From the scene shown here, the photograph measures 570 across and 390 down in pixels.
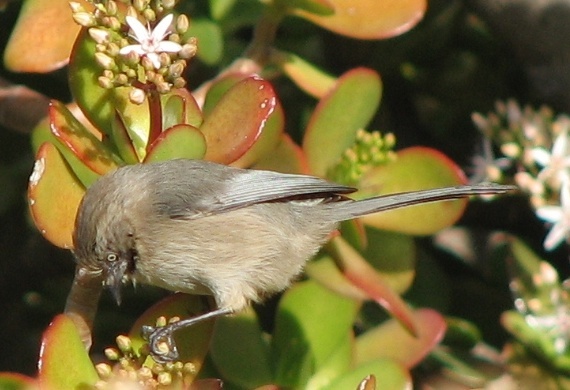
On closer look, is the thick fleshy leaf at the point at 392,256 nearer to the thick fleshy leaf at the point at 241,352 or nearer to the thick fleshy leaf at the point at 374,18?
the thick fleshy leaf at the point at 241,352

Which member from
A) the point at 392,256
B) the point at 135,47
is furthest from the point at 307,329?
the point at 135,47

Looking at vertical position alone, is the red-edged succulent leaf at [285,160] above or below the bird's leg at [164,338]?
above

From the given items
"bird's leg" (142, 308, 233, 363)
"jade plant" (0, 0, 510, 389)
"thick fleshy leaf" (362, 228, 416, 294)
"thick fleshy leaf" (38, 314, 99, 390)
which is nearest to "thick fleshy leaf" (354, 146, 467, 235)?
"jade plant" (0, 0, 510, 389)

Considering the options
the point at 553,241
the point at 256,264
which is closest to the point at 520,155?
the point at 553,241

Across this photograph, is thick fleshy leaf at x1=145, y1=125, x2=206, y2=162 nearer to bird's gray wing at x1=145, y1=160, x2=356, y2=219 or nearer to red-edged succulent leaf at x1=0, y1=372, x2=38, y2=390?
bird's gray wing at x1=145, y1=160, x2=356, y2=219

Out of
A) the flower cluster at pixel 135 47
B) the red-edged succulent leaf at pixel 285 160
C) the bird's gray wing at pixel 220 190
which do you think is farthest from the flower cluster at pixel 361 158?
the flower cluster at pixel 135 47

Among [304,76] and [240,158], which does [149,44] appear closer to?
[240,158]
